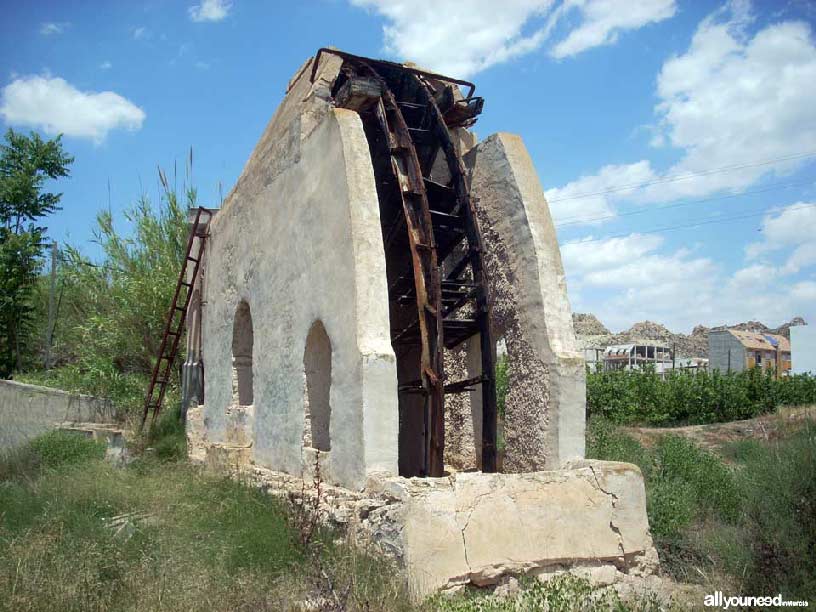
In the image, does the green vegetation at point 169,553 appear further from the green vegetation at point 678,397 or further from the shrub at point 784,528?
the green vegetation at point 678,397

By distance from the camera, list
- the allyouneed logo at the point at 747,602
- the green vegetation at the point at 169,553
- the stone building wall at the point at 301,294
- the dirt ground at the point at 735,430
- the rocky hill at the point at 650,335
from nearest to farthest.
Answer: the green vegetation at the point at 169,553 → the allyouneed logo at the point at 747,602 → the stone building wall at the point at 301,294 → the dirt ground at the point at 735,430 → the rocky hill at the point at 650,335

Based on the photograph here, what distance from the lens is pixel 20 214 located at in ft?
62.5

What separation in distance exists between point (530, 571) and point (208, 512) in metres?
3.33

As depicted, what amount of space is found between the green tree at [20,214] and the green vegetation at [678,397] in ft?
49.7

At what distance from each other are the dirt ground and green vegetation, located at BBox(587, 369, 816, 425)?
3.95 feet

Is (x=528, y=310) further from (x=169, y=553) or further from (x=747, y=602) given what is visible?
(x=169, y=553)

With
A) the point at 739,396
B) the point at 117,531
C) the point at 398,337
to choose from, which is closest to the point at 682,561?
the point at 398,337

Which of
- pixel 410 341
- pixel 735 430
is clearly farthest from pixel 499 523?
pixel 735 430

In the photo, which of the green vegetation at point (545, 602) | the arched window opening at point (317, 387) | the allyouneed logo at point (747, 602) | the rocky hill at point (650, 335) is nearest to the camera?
the green vegetation at point (545, 602)

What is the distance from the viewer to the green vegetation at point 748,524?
5426 mm

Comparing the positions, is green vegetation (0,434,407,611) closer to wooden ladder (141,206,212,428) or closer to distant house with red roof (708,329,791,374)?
wooden ladder (141,206,212,428)

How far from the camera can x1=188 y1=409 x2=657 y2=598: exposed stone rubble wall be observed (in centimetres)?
496

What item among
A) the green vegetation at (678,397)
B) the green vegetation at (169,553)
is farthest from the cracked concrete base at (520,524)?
the green vegetation at (678,397)

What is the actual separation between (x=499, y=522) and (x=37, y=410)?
11.3 meters
